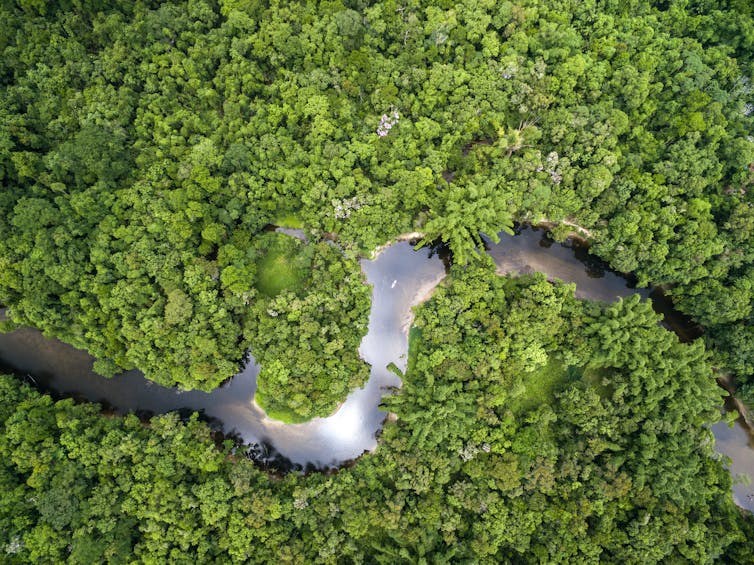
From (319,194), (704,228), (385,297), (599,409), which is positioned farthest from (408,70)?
(599,409)

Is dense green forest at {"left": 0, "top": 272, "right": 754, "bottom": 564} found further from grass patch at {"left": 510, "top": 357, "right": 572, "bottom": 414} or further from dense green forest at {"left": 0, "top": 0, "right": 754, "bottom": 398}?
dense green forest at {"left": 0, "top": 0, "right": 754, "bottom": 398}

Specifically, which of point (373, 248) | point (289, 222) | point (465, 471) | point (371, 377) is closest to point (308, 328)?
point (371, 377)

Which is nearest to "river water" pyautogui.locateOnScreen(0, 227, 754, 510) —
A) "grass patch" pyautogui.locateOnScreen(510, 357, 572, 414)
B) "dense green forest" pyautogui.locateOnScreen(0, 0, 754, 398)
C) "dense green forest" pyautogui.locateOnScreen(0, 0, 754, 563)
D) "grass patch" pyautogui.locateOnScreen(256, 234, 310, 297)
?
"dense green forest" pyautogui.locateOnScreen(0, 0, 754, 563)

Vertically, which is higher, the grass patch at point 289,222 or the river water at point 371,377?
the grass patch at point 289,222

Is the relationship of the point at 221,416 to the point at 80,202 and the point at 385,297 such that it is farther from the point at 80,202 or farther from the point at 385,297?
the point at 80,202

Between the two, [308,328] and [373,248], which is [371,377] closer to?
[308,328]

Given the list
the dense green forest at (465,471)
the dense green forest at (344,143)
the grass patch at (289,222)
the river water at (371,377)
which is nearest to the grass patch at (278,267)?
the grass patch at (289,222)

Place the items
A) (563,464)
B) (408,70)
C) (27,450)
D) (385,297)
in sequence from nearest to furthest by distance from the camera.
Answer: (27,450) → (563,464) → (408,70) → (385,297)

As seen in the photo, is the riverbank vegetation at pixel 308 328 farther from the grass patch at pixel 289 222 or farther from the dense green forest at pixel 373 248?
the grass patch at pixel 289 222
